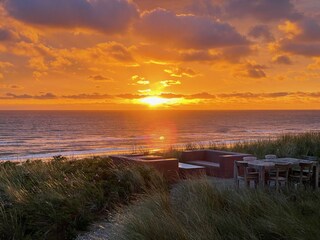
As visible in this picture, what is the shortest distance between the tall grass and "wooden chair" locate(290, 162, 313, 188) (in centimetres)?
151

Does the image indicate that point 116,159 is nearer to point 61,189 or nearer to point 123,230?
point 61,189

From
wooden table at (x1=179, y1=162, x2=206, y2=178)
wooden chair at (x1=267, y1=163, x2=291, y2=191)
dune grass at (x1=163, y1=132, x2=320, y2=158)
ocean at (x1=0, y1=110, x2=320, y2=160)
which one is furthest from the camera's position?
ocean at (x1=0, y1=110, x2=320, y2=160)

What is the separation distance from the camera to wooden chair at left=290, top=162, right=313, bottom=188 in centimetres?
809

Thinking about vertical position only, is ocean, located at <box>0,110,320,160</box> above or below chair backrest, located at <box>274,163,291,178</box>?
below

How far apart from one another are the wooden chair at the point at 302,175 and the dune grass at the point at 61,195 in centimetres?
262

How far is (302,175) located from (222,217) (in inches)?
136

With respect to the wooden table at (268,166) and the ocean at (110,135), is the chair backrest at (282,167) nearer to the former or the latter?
the wooden table at (268,166)

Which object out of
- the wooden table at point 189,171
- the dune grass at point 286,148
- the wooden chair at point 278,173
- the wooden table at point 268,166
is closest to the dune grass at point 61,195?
the wooden table at point 189,171

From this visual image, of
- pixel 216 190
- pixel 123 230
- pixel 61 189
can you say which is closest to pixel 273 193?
pixel 216 190

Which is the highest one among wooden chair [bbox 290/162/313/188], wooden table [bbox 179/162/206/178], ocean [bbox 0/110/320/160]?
wooden chair [bbox 290/162/313/188]

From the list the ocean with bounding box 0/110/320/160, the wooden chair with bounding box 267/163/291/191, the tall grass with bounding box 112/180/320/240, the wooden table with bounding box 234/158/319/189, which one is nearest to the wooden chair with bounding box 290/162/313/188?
the wooden table with bounding box 234/158/319/189

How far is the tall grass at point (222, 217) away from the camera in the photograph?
16.0 ft

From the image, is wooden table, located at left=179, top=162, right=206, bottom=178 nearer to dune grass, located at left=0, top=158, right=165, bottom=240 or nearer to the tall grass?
dune grass, located at left=0, top=158, right=165, bottom=240

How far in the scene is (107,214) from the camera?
7.09 metres
